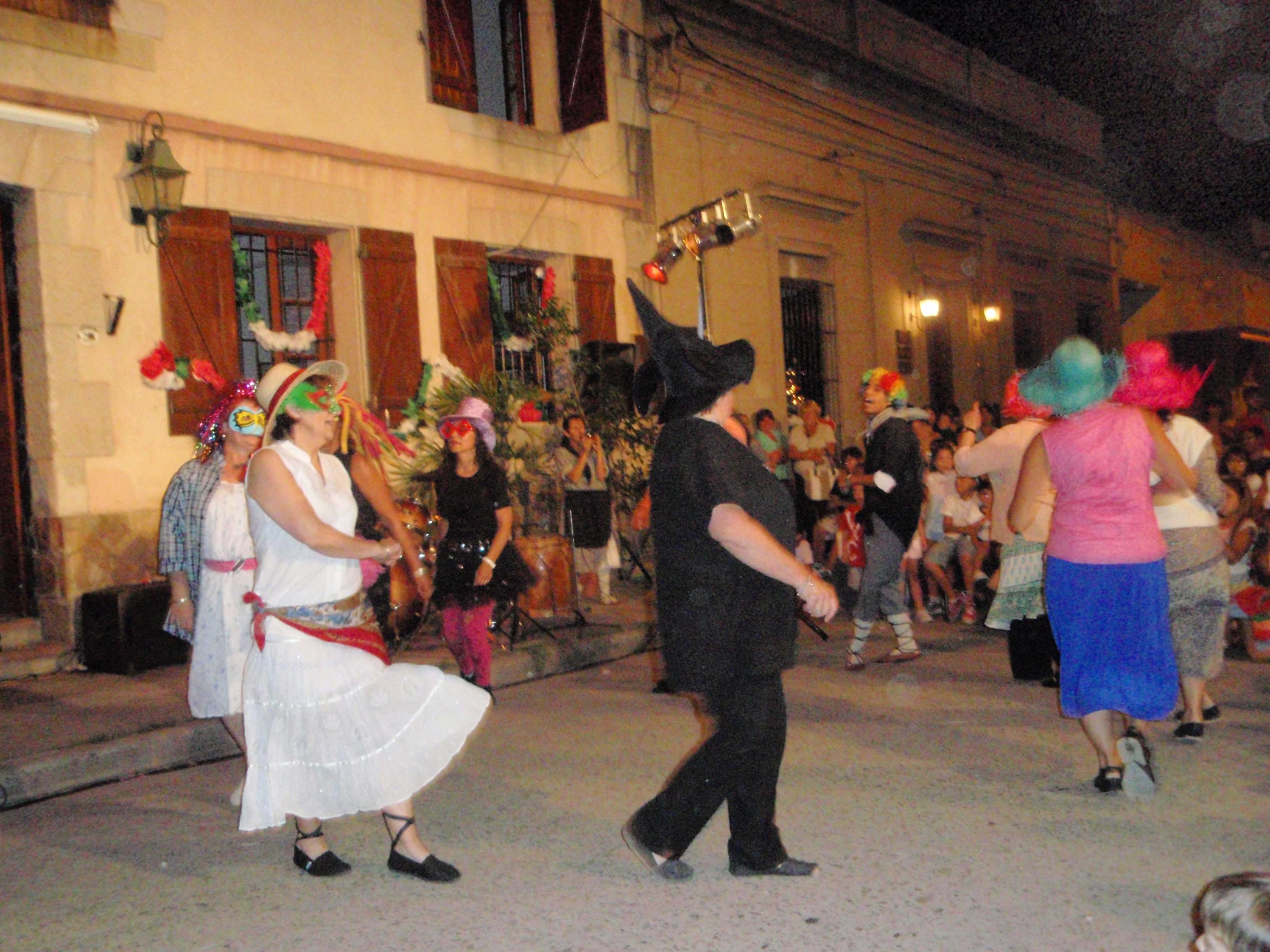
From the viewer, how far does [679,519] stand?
149 inches

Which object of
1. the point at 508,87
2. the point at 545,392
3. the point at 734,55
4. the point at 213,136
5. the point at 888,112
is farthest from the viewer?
the point at 888,112

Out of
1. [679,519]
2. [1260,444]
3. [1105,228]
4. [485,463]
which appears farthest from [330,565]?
[1105,228]

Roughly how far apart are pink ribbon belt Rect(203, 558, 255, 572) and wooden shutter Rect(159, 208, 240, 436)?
481 centimetres

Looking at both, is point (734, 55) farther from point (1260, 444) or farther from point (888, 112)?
point (1260, 444)

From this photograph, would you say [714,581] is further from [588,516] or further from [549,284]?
[549,284]

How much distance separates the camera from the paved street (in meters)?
3.51

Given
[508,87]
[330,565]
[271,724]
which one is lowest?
[271,724]

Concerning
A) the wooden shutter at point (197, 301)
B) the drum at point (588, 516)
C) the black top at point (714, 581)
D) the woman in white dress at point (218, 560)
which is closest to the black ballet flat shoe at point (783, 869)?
the black top at point (714, 581)

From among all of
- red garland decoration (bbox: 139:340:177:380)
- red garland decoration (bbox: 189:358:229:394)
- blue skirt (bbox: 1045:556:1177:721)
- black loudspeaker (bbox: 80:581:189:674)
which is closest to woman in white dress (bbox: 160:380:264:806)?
red garland decoration (bbox: 189:358:229:394)

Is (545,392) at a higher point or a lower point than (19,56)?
lower

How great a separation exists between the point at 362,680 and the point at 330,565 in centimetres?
41

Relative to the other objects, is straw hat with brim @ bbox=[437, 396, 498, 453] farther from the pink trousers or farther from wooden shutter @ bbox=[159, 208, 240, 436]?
wooden shutter @ bbox=[159, 208, 240, 436]

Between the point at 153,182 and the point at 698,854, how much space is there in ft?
24.1

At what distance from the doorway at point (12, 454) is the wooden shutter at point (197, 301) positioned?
108 cm
